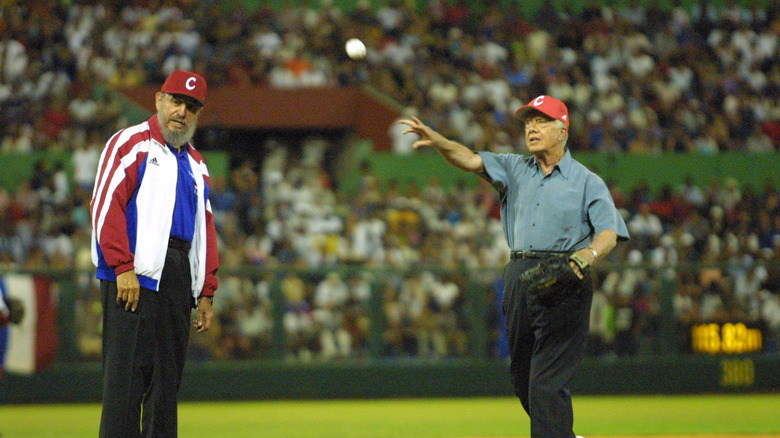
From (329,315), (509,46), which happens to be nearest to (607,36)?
(509,46)

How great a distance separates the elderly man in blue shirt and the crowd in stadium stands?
6852mm

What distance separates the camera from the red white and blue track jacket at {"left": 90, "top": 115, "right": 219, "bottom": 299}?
5.39 meters

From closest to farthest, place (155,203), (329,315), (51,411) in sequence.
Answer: (155,203), (51,411), (329,315)

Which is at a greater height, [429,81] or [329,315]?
[429,81]

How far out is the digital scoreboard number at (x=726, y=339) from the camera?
13664mm

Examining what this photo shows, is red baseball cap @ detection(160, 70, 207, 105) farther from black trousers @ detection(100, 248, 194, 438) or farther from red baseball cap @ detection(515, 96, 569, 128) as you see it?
red baseball cap @ detection(515, 96, 569, 128)

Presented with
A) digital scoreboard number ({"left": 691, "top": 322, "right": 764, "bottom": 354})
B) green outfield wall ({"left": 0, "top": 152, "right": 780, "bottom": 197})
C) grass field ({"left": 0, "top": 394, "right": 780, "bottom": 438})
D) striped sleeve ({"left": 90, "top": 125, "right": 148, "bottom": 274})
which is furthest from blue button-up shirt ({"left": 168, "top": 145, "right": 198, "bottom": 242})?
green outfield wall ({"left": 0, "top": 152, "right": 780, "bottom": 197})

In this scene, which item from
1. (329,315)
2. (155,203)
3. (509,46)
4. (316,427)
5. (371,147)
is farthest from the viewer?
(509,46)

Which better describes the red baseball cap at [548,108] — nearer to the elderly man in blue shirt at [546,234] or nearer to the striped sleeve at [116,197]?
the elderly man in blue shirt at [546,234]

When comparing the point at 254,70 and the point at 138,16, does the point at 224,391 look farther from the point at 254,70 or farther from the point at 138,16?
the point at 138,16

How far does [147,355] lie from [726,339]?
9.96 meters

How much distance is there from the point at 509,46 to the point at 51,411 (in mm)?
12036

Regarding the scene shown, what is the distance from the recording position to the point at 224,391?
42.7 feet

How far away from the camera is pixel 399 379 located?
524 inches
